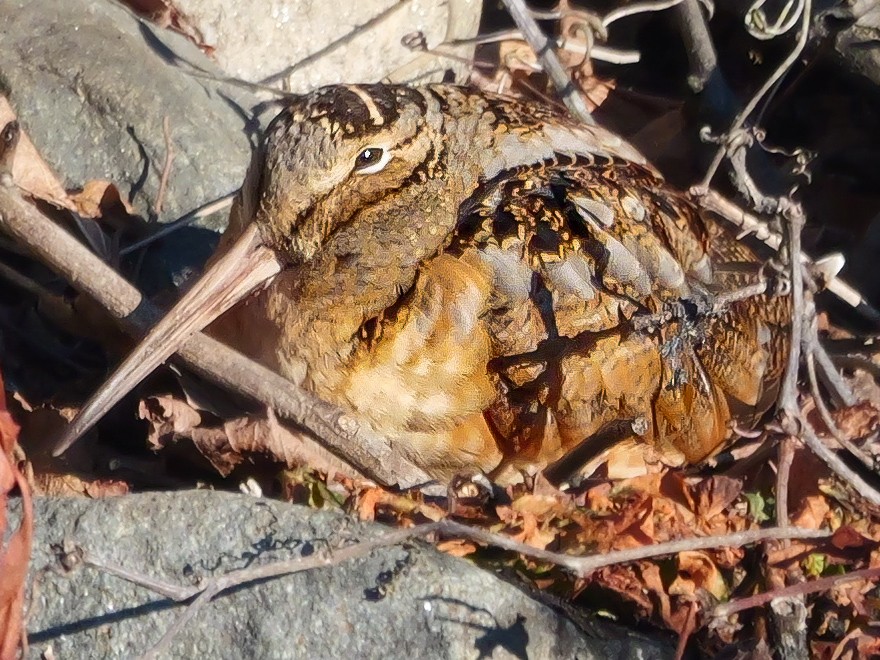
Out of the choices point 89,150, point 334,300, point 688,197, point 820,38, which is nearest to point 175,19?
point 89,150

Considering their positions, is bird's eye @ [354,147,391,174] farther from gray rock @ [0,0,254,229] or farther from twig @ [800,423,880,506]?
twig @ [800,423,880,506]

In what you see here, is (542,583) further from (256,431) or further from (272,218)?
(272,218)

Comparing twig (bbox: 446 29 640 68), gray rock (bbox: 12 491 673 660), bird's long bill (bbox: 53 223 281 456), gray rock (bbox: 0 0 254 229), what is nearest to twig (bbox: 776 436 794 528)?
gray rock (bbox: 12 491 673 660)

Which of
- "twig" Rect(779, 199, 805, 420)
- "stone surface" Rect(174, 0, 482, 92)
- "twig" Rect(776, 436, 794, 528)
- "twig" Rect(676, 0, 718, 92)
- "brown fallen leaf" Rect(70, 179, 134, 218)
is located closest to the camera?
"twig" Rect(779, 199, 805, 420)

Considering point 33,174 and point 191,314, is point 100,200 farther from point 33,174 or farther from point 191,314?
point 191,314

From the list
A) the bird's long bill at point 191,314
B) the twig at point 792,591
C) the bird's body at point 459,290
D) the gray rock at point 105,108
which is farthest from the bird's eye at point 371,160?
the twig at point 792,591

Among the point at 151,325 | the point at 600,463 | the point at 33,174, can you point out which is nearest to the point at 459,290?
the point at 600,463
